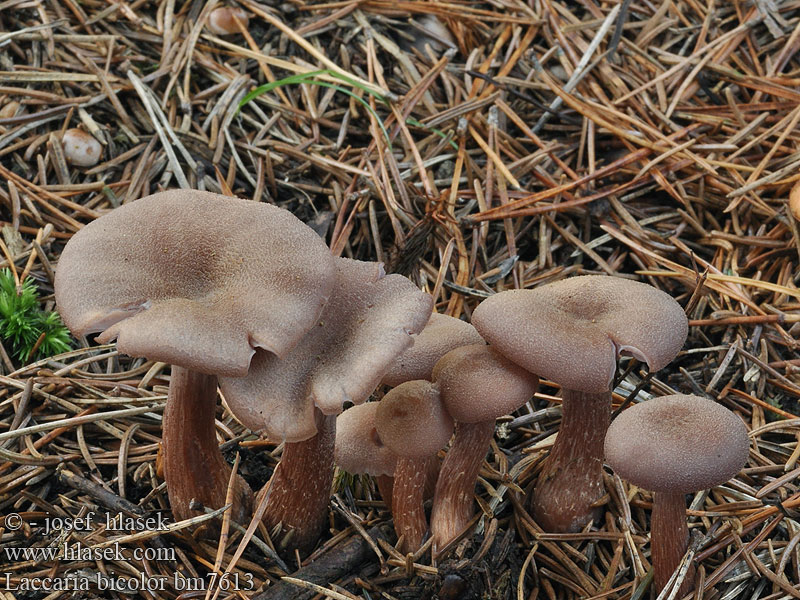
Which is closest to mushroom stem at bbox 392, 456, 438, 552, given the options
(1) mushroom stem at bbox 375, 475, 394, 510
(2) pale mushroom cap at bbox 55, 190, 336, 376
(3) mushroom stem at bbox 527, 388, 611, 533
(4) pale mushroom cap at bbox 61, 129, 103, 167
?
(1) mushroom stem at bbox 375, 475, 394, 510

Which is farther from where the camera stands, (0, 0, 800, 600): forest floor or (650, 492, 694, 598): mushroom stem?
(0, 0, 800, 600): forest floor

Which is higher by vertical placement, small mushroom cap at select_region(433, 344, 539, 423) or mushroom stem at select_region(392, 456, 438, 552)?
small mushroom cap at select_region(433, 344, 539, 423)

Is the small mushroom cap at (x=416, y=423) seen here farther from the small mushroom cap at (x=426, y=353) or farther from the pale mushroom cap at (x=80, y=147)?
the pale mushroom cap at (x=80, y=147)

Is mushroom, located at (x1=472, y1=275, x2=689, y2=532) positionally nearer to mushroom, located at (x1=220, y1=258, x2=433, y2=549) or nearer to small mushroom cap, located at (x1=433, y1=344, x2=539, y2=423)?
small mushroom cap, located at (x1=433, y1=344, x2=539, y2=423)

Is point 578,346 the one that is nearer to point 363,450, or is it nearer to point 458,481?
point 458,481

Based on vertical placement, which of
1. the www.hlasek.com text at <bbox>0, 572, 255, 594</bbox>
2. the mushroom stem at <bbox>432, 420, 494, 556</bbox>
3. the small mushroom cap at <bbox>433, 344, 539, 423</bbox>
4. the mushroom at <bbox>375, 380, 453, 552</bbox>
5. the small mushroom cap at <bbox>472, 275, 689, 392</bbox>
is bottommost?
the www.hlasek.com text at <bbox>0, 572, 255, 594</bbox>

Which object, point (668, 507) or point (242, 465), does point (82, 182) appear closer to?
point (242, 465)

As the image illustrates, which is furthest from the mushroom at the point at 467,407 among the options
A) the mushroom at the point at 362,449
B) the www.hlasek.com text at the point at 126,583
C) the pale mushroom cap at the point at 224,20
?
the pale mushroom cap at the point at 224,20
